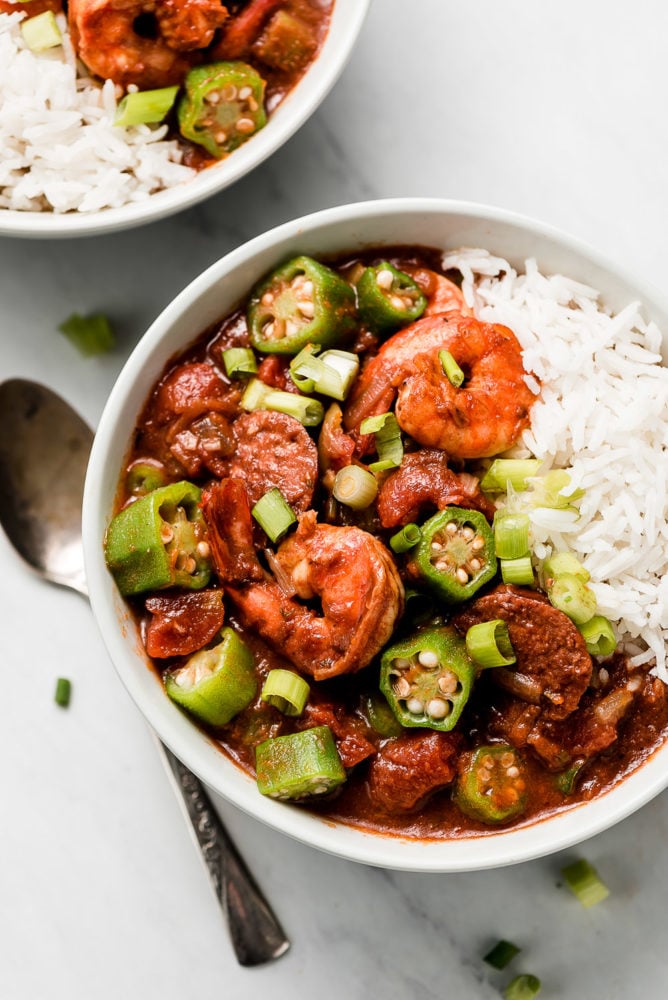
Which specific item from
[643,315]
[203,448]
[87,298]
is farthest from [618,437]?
[87,298]

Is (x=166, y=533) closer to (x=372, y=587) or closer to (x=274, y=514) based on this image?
(x=274, y=514)

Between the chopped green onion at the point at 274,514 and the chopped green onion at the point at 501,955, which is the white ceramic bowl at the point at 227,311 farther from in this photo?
the chopped green onion at the point at 501,955

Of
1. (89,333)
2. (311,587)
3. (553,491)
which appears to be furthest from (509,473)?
(89,333)

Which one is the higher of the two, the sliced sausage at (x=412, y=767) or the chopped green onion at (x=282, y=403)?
the chopped green onion at (x=282, y=403)

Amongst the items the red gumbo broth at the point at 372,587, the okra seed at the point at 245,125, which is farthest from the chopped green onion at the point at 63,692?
the okra seed at the point at 245,125

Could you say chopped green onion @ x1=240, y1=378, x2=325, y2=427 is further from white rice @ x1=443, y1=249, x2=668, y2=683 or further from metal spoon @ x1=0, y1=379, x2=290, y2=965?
metal spoon @ x1=0, y1=379, x2=290, y2=965

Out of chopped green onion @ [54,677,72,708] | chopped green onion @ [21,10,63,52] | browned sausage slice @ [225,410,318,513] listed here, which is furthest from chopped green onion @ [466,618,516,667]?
chopped green onion @ [21,10,63,52]

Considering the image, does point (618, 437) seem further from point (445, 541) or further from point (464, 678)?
point (464, 678)
